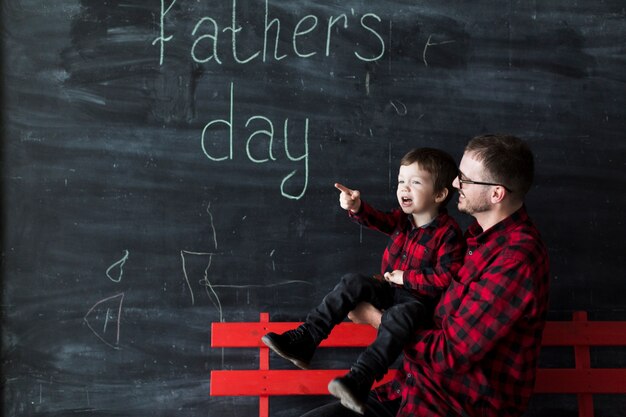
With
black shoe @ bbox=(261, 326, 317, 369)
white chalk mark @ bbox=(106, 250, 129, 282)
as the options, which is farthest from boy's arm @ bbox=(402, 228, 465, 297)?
white chalk mark @ bbox=(106, 250, 129, 282)

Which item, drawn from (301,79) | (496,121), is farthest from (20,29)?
(496,121)

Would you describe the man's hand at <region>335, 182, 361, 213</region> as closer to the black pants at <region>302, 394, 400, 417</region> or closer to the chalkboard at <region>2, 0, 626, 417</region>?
the chalkboard at <region>2, 0, 626, 417</region>

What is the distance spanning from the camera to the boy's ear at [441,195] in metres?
2.29

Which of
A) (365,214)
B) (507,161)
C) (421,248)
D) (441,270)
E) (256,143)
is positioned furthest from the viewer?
(256,143)

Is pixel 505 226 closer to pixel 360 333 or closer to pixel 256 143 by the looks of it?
pixel 360 333

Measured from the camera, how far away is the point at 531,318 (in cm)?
191

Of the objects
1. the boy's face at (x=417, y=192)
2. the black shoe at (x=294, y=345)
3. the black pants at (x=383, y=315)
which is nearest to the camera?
the black pants at (x=383, y=315)

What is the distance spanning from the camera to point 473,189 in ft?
6.66

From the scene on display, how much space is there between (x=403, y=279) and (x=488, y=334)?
0.39 metres

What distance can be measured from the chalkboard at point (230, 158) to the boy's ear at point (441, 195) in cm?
46

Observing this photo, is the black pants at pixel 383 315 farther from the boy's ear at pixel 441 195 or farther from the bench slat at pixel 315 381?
the bench slat at pixel 315 381

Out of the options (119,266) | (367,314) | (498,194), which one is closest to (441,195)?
(498,194)

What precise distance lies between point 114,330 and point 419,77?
1.62m

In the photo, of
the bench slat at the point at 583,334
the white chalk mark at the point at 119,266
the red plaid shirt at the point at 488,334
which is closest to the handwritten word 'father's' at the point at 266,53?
the white chalk mark at the point at 119,266
